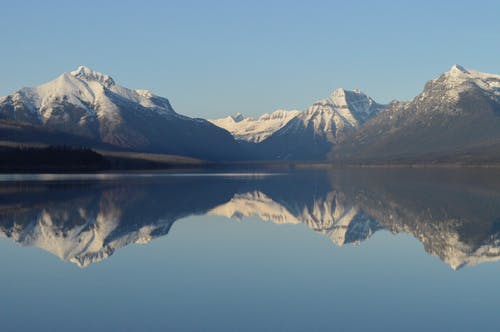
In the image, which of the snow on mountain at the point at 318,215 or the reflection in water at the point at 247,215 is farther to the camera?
the snow on mountain at the point at 318,215

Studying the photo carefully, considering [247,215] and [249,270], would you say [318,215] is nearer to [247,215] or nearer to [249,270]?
[247,215]

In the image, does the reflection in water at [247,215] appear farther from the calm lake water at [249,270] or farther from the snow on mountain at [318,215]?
the calm lake water at [249,270]

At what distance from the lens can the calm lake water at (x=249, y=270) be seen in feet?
74.1

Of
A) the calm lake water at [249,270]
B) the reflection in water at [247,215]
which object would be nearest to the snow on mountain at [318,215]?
the reflection in water at [247,215]

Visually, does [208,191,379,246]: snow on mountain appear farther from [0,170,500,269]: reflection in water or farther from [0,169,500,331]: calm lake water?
[0,169,500,331]: calm lake water

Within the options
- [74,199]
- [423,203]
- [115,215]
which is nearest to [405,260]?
[115,215]

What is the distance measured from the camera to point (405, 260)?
115ft

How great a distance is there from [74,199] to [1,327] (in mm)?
56326

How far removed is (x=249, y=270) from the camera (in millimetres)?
31781

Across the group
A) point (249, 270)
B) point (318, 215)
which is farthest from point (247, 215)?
point (249, 270)

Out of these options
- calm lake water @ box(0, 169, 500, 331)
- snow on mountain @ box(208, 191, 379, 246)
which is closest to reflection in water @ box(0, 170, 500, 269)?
snow on mountain @ box(208, 191, 379, 246)

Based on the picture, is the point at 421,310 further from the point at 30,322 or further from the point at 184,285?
the point at 30,322

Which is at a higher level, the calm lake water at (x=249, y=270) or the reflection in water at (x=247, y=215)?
the reflection in water at (x=247, y=215)

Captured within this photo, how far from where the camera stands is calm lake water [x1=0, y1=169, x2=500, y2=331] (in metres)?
22.6
